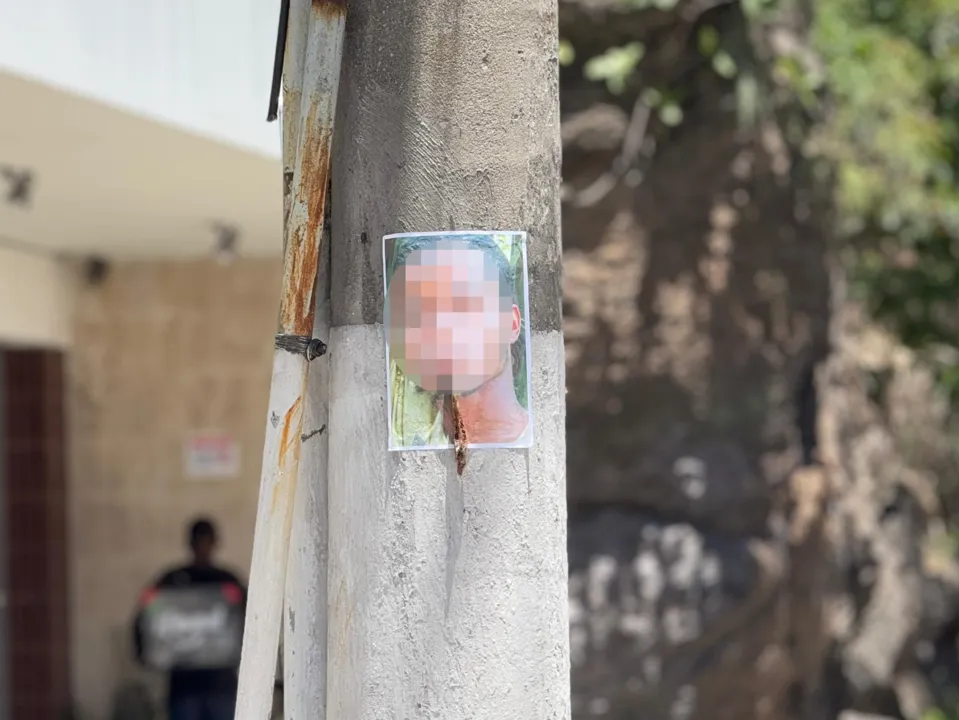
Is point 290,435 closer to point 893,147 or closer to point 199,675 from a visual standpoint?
point 199,675

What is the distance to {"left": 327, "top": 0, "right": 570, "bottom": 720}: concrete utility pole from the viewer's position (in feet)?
6.53

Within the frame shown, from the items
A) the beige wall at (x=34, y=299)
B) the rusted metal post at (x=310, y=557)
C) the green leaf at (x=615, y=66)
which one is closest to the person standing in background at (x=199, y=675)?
the beige wall at (x=34, y=299)

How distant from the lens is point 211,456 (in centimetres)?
779

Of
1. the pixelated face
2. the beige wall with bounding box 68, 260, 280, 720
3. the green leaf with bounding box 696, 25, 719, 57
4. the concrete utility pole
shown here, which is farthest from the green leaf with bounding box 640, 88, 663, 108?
the pixelated face

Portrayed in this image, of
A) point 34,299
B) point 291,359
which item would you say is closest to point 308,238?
point 291,359

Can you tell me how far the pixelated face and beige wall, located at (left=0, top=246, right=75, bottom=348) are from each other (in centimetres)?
557

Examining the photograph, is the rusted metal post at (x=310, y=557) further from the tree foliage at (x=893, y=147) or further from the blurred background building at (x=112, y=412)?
the tree foliage at (x=893, y=147)

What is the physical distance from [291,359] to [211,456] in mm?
5879

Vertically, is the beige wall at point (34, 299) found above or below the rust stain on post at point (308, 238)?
above

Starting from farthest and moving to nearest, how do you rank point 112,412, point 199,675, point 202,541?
point 112,412
point 202,541
point 199,675

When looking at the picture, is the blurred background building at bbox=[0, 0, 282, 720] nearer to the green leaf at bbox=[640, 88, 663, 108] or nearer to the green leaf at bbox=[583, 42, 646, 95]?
the green leaf at bbox=[583, 42, 646, 95]

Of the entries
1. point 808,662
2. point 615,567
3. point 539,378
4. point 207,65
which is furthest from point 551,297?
point 808,662

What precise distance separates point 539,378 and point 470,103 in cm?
44

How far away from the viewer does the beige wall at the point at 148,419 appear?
771 cm
